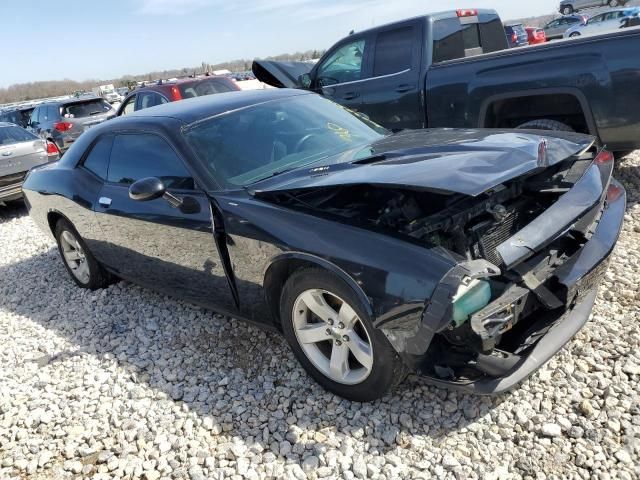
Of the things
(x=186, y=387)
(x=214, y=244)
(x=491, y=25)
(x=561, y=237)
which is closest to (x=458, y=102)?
(x=491, y=25)

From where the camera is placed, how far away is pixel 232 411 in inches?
118

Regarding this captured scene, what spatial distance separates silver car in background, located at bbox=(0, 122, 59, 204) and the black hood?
22.9ft

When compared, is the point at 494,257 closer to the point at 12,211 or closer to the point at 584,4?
the point at 12,211

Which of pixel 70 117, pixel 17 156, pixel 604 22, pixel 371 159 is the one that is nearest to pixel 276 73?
pixel 371 159

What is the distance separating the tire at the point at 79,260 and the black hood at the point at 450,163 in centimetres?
252

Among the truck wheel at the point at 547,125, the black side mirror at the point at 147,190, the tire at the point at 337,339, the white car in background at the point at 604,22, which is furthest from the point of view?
the white car in background at the point at 604,22

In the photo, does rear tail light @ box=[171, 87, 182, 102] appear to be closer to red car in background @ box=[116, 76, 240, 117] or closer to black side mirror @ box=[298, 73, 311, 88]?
red car in background @ box=[116, 76, 240, 117]

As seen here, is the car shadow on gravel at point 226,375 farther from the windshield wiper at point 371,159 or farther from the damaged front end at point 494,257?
the windshield wiper at point 371,159

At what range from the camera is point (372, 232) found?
8.21 ft

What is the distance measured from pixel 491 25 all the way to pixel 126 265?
5.32m

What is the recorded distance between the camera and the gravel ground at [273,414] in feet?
8.00

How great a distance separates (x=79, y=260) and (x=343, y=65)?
3895 millimetres

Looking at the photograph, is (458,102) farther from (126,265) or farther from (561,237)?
(126,265)

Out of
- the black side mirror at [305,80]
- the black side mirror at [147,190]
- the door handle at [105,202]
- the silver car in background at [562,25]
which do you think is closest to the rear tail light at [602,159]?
the black side mirror at [147,190]
